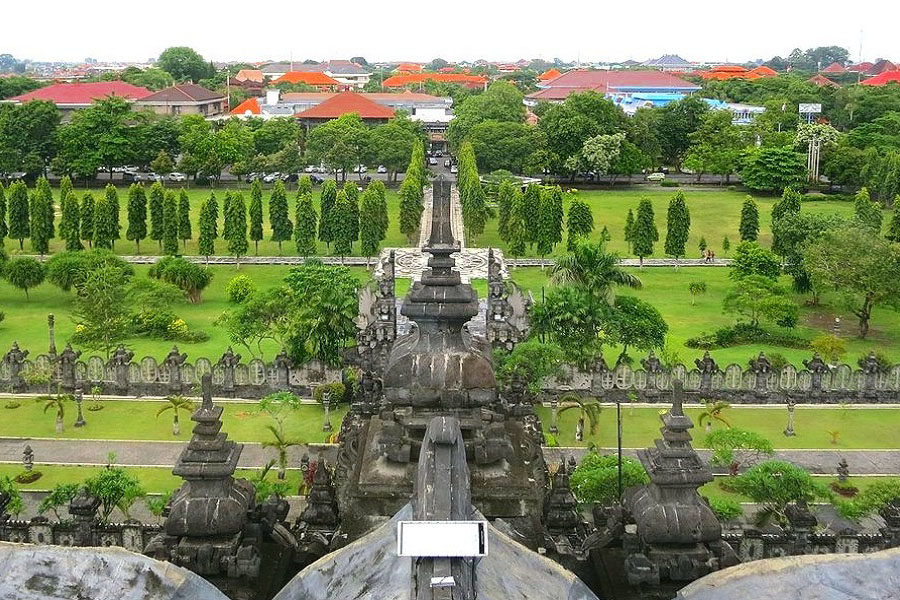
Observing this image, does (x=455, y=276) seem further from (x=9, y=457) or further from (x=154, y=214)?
(x=154, y=214)

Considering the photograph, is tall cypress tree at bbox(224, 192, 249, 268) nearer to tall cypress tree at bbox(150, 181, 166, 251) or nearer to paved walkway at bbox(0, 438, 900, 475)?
tall cypress tree at bbox(150, 181, 166, 251)

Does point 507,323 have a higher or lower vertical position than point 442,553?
lower

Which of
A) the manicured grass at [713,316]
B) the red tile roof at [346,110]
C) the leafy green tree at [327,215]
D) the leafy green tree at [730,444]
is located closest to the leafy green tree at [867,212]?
the manicured grass at [713,316]

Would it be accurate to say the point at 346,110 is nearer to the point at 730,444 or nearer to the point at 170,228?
the point at 170,228

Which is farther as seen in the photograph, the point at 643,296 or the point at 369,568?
the point at 643,296

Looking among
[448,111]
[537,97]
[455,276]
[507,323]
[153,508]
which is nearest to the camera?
[455,276]

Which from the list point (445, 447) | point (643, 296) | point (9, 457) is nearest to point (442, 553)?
point (445, 447)

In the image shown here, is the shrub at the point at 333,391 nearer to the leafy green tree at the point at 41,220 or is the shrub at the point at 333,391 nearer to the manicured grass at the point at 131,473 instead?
the manicured grass at the point at 131,473
